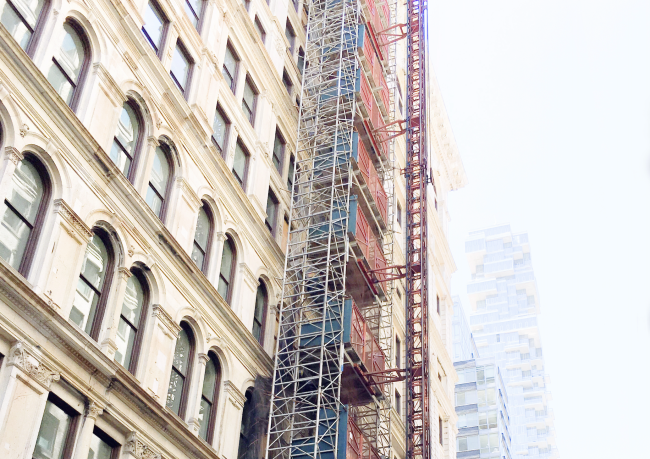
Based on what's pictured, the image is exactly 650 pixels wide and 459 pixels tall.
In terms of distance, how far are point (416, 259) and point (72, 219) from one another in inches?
1195

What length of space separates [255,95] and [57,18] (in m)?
12.8

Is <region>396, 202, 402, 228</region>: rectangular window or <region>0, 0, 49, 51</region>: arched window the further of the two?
<region>396, 202, 402, 228</region>: rectangular window

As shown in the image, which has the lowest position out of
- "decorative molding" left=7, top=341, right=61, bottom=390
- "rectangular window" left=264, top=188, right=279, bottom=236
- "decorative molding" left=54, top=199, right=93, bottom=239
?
"decorative molding" left=7, top=341, right=61, bottom=390

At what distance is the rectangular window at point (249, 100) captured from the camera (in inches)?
1204

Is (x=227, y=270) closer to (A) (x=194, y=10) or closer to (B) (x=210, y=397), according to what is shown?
(B) (x=210, y=397)

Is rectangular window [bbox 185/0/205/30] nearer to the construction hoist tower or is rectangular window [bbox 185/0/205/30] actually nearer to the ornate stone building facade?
the ornate stone building facade

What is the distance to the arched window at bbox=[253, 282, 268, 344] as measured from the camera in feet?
90.0

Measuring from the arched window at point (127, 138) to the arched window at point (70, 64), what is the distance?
1.70 meters

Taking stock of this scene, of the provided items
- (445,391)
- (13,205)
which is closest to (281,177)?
(13,205)

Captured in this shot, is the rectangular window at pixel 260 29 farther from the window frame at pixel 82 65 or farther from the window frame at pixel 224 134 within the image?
the window frame at pixel 82 65

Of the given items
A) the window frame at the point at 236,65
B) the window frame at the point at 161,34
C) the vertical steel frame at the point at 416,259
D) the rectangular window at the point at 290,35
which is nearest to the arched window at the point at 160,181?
the window frame at the point at 161,34

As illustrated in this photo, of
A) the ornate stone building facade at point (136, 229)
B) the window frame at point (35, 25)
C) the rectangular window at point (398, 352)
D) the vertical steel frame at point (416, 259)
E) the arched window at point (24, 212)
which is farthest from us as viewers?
the rectangular window at point (398, 352)

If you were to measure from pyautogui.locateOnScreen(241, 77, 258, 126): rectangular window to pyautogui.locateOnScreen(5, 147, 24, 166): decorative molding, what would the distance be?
13815 millimetres

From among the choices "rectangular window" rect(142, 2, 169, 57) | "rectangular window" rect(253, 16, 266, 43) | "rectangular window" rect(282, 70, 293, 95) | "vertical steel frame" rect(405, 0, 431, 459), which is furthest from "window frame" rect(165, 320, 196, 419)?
"rectangular window" rect(282, 70, 293, 95)
